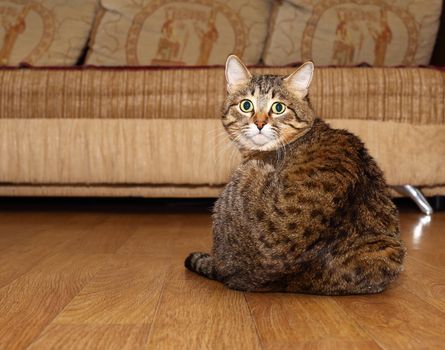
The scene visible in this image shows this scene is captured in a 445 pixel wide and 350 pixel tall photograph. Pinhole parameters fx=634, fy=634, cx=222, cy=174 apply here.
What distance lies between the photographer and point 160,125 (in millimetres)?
2547

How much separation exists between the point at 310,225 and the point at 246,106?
482 mm

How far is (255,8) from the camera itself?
10.7ft

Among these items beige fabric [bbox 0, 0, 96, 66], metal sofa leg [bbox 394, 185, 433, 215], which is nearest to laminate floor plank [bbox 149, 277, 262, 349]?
metal sofa leg [bbox 394, 185, 433, 215]

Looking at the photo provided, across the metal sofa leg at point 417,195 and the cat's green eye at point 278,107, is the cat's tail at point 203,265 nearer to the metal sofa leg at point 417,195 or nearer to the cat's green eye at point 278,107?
the cat's green eye at point 278,107

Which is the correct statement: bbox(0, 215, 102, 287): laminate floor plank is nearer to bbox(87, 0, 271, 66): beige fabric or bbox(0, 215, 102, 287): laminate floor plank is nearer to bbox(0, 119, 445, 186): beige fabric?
bbox(0, 119, 445, 186): beige fabric

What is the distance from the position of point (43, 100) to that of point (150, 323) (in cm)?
168

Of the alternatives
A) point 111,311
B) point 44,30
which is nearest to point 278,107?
point 111,311

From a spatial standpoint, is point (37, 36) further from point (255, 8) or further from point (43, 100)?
point (255, 8)

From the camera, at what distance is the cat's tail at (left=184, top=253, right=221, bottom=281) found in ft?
4.83

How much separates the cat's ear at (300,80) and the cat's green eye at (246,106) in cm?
11

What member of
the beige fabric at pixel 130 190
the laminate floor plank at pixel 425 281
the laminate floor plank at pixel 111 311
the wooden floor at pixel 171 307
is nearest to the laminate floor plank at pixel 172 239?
the wooden floor at pixel 171 307

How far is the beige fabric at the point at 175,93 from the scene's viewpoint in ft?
8.41

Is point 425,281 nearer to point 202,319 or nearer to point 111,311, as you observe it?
point 202,319

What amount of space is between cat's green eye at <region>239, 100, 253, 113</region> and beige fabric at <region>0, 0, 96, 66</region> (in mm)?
1780
